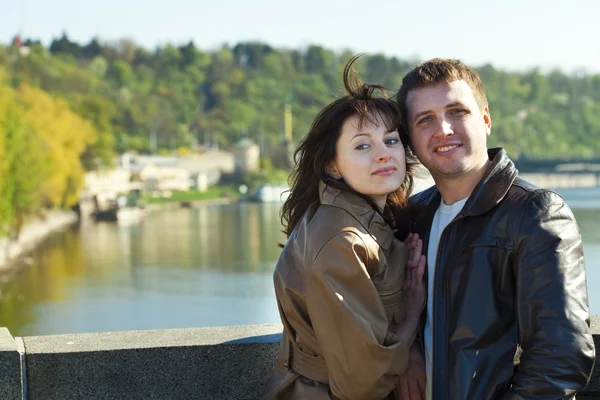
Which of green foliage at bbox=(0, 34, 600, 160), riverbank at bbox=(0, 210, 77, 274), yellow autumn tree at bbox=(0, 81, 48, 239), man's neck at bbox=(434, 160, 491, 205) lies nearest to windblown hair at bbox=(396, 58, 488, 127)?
man's neck at bbox=(434, 160, 491, 205)

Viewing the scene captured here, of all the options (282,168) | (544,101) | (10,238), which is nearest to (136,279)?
(10,238)

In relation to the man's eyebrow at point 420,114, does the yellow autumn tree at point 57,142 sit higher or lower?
lower

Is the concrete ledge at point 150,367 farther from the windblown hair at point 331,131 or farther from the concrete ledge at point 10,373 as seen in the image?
the windblown hair at point 331,131

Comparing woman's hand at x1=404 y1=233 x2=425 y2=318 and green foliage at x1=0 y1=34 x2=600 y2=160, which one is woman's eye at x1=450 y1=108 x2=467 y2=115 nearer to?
woman's hand at x1=404 y1=233 x2=425 y2=318

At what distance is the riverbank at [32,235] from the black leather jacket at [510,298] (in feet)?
68.9

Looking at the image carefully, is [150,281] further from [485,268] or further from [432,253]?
[485,268]

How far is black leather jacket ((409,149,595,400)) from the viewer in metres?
1.55

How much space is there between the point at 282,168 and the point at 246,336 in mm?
74221

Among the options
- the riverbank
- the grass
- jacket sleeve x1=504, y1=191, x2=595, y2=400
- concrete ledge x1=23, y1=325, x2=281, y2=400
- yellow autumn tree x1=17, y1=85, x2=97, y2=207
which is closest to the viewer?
jacket sleeve x1=504, y1=191, x2=595, y2=400

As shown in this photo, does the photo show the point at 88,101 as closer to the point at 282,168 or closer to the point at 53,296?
the point at 282,168

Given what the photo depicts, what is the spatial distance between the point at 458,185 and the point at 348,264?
1.11 feet

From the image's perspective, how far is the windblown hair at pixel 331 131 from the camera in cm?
175

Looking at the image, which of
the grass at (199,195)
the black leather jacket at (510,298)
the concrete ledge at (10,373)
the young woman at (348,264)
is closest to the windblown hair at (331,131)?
the young woman at (348,264)

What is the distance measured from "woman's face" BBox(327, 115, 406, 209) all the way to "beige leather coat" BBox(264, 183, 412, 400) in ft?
0.14
